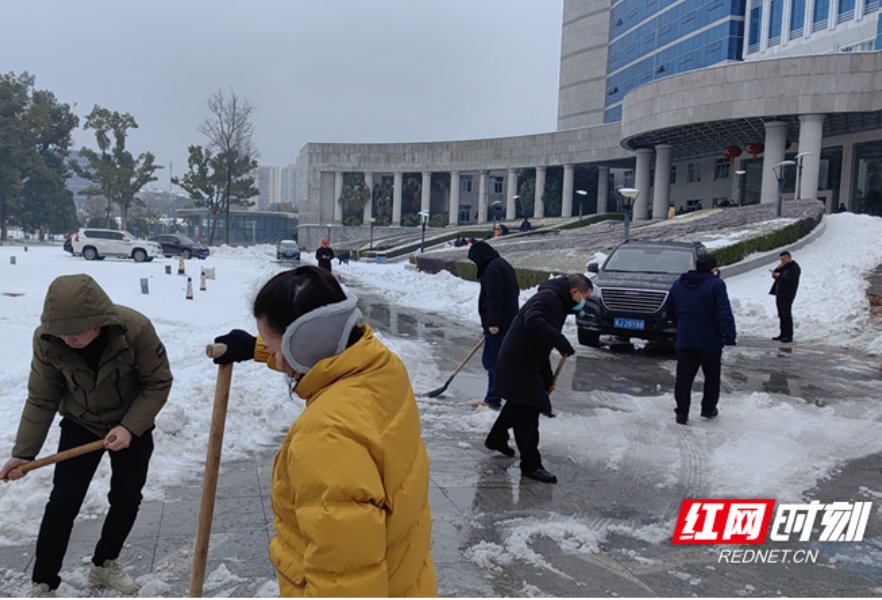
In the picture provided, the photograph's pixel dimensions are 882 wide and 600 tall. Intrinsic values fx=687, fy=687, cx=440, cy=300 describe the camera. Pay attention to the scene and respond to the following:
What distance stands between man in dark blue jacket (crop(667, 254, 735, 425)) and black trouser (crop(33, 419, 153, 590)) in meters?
5.18

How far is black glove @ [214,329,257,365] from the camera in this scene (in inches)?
92.3

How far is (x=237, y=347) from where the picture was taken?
2.36 metres

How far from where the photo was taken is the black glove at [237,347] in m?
2.34

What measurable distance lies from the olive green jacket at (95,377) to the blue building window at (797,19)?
49.4 m

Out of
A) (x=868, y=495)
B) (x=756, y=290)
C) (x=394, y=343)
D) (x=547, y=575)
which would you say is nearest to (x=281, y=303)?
(x=547, y=575)

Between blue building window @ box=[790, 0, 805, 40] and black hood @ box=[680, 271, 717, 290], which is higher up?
blue building window @ box=[790, 0, 805, 40]

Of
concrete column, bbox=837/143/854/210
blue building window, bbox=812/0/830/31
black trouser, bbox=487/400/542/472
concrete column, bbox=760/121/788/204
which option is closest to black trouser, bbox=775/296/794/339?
black trouser, bbox=487/400/542/472

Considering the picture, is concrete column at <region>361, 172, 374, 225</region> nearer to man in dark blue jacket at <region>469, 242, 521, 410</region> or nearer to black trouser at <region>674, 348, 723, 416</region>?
man in dark blue jacket at <region>469, 242, 521, 410</region>

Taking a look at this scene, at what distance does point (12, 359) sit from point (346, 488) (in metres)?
7.66

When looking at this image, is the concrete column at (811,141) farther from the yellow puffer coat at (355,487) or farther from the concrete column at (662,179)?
the yellow puffer coat at (355,487)

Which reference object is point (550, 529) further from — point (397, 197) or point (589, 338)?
point (397, 197)

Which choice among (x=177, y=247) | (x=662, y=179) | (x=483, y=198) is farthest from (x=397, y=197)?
(x=662, y=179)

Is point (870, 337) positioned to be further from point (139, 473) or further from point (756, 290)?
point (139, 473)

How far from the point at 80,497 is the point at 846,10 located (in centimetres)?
4687
